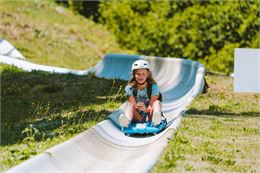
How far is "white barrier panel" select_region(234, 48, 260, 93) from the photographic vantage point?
1265 cm

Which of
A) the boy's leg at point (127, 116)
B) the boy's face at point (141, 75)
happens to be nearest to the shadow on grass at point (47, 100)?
the boy's leg at point (127, 116)

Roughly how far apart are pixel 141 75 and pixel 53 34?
22466 mm

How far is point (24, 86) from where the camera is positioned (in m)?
18.6

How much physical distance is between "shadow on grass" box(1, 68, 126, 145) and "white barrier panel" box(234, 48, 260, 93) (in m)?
2.47

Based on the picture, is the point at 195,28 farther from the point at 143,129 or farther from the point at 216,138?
the point at 216,138

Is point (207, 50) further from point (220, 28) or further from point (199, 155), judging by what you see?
point (199, 155)

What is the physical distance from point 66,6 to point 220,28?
12.1m

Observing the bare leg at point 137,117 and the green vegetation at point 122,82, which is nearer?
the green vegetation at point 122,82

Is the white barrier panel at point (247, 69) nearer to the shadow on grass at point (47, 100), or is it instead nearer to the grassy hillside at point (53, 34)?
the shadow on grass at point (47, 100)

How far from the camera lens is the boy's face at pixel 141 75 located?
42.2 ft

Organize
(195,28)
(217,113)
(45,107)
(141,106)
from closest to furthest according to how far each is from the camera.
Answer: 1. (141,106)
2. (217,113)
3. (45,107)
4. (195,28)

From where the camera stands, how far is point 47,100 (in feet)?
55.9

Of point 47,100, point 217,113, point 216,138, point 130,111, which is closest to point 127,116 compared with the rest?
point 130,111

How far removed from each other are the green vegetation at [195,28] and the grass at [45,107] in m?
11.0
